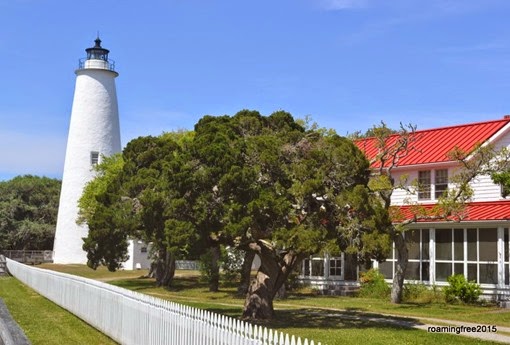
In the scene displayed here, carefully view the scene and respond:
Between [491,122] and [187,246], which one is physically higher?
[491,122]

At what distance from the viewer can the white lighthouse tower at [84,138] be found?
52312 millimetres

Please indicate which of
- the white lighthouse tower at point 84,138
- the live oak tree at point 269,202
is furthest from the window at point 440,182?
the white lighthouse tower at point 84,138

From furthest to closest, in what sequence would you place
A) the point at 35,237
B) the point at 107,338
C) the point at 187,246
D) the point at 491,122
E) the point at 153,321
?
the point at 35,237 < the point at 491,122 < the point at 187,246 < the point at 107,338 < the point at 153,321

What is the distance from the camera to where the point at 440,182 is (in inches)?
1266

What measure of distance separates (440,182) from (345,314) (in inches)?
466

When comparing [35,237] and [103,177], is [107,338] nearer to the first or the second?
[103,177]

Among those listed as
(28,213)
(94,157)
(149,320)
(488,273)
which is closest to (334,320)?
(149,320)

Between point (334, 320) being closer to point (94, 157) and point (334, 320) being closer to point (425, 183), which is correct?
point (425, 183)

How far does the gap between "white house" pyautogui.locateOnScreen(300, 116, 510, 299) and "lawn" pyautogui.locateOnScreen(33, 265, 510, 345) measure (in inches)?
101

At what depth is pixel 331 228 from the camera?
59.2 feet

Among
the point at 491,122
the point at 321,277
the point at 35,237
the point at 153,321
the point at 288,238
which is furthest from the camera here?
the point at 35,237

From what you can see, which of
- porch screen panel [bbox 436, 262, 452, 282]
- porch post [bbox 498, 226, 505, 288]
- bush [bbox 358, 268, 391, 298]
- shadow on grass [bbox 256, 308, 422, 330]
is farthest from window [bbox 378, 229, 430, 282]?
shadow on grass [bbox 256, 308, 422, 330]

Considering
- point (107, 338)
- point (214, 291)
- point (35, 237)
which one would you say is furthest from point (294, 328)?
point (35, 237)

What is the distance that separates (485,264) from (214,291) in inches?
532
